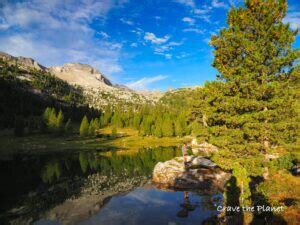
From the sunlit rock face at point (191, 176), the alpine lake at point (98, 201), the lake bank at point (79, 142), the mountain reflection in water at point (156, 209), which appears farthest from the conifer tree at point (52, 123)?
the mountain reflection in water at point (156, 209)

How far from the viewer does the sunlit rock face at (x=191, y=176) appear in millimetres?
39319

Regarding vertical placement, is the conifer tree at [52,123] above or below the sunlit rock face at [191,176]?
above

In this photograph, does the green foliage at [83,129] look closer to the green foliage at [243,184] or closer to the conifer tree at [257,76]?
the conifer tree at [257,76]

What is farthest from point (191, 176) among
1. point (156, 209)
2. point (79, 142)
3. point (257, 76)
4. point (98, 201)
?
point (79, 142)

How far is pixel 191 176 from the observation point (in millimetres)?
41312

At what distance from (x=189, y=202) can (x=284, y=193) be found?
11.1 meters

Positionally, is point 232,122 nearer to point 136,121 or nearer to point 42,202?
point 42,202

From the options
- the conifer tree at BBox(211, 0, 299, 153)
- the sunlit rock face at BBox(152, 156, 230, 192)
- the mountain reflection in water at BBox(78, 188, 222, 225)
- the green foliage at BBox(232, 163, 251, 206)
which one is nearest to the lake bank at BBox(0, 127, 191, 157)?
the sunlit rock face at BBox(152, 156, 230, 192)

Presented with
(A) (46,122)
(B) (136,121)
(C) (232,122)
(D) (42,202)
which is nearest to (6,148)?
(A) (46,122)

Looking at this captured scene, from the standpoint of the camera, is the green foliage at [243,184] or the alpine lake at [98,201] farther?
the alpine lake at [98,201]

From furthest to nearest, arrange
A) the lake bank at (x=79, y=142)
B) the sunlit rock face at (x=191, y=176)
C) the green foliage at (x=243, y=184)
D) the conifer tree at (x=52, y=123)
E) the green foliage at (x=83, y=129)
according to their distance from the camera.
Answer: the conifer tree at (x=52, y=123) → the green foliage at (x=83, y=129) → the lake bank at (x=79, y=142) → the sunlit rock face at (x=191, y=176) → the green foliage at (x=243, y=184)

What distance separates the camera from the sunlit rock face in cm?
3932

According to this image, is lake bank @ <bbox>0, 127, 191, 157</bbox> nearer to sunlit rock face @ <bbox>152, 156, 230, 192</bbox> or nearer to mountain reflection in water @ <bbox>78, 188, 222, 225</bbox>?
sunlit rock face @ <bbox>152, 156, 230, 192</bbox>

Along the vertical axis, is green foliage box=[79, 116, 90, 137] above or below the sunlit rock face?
above
